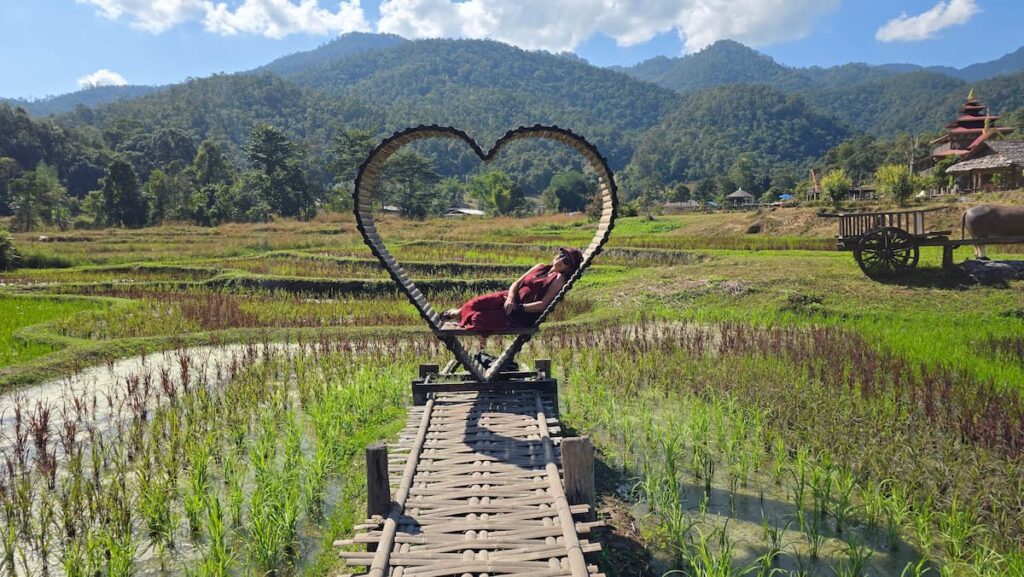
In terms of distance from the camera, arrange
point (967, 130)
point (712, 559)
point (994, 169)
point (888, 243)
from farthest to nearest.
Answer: point (967, 130) → point (994, 169) → point (888, 243) → point (712, 559)

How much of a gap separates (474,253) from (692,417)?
14.2 meters

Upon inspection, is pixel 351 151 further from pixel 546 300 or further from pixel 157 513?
pixel 157 513

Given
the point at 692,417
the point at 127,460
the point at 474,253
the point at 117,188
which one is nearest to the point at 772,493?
the point at 692,417

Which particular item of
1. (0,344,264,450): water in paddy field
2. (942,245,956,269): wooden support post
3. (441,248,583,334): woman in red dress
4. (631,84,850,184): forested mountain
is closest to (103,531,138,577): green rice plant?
(0,344,264,450): water in paddy field

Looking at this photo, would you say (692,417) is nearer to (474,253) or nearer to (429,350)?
(429,350)

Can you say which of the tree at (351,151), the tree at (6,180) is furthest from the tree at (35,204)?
the tree at (351,151)

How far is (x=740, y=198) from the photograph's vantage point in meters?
55.7

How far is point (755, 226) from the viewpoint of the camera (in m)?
24.5

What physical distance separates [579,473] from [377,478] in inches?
41.0

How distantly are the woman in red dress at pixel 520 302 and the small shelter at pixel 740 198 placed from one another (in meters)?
51.6

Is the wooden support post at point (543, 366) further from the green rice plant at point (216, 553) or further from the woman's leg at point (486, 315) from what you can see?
the green rice plant at point (216, 553)

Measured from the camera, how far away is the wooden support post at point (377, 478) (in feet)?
10.2

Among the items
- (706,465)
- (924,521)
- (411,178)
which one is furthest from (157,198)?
(924,521)

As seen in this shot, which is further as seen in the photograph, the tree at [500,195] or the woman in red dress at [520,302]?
the tree at [500,195]
